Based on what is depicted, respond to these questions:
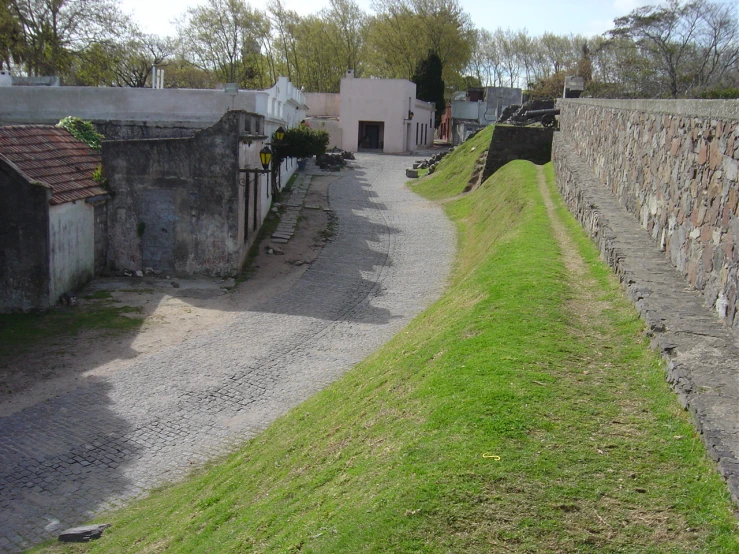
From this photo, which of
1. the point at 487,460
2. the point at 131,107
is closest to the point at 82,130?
the point at 131,107

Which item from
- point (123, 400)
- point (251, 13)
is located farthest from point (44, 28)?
point (123, 400)

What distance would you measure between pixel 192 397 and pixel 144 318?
3.89 metres

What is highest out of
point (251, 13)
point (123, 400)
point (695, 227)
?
point (251, 13)

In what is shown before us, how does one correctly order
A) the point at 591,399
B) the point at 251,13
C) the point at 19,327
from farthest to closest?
the point at 251,13 → the point at 19,327 → the point at 591,399

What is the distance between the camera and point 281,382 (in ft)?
36.6

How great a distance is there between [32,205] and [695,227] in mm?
11946

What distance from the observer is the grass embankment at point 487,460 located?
4.19 metres

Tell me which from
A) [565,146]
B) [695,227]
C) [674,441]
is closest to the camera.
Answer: [674,441]

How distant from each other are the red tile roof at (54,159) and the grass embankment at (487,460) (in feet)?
29.2

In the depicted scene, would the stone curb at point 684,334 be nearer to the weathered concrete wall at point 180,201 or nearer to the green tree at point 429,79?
the weathered concrete wall at point 180,201

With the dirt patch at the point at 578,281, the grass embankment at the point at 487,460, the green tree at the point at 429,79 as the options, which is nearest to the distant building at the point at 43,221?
the grass embankment at the point at 487,460

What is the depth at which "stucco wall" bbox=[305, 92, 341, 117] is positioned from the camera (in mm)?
46938

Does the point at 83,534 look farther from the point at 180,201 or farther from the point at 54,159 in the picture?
the point at 54,159

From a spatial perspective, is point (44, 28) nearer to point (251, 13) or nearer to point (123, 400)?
point (251, 13)
